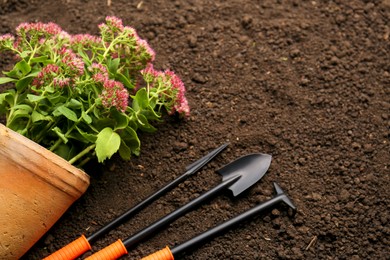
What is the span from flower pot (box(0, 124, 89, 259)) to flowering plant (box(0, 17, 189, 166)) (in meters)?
0.10

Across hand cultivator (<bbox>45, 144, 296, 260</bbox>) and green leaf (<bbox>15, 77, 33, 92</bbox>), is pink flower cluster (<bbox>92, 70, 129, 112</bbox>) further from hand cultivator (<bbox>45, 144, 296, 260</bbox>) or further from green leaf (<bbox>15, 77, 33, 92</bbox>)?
hand cultivator (<bbox>45, 144, 296, 260</bbox>)

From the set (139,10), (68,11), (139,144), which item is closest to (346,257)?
(139,144)

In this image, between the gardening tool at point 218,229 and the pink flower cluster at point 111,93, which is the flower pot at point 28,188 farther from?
the gardening tool at point 218,229

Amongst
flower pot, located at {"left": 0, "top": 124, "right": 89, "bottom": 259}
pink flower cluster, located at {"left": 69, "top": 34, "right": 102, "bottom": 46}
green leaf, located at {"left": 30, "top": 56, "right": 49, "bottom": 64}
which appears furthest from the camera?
pink flower cluster, located at {"left": 69, "top": 34, "right": 102, "bottom": 46}

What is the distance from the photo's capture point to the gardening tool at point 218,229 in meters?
1.90

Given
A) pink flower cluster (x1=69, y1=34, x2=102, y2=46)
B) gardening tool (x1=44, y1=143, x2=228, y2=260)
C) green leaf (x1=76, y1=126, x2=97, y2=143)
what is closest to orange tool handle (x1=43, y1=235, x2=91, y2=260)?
gardening tool (x1=44, y1=143, x2=228, y2=260)

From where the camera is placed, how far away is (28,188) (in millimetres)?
1878

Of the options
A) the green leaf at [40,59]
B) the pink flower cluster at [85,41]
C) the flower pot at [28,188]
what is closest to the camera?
the flower pot at [28,188]

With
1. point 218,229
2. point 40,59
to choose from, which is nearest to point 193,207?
point 218,229

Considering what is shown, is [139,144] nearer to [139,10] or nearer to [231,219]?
Answer: [231,219]

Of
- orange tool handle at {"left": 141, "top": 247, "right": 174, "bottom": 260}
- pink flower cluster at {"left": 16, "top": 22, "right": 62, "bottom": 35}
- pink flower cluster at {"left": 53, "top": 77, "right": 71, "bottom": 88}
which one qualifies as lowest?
orange tool handle at {"left": 141, "top": 247, "right": 174, "bottom": 260}

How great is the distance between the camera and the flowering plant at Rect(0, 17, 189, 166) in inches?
74.3

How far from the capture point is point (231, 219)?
1987mm

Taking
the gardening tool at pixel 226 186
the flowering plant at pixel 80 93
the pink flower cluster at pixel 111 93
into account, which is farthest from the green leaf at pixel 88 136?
the gardening tool at pixel 226 186
